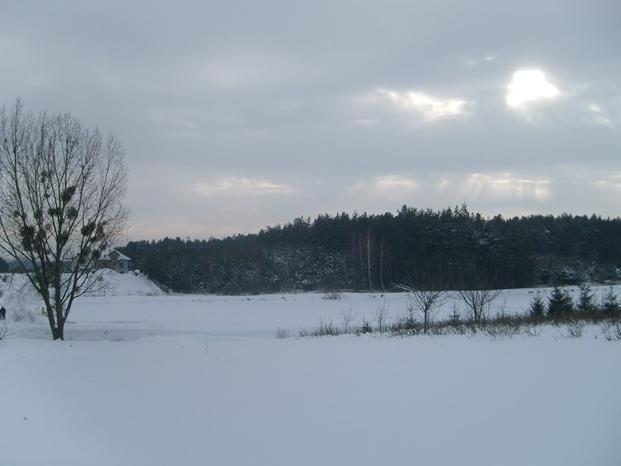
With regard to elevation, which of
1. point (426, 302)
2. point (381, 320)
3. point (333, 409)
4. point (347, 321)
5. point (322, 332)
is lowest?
point (381, 320)

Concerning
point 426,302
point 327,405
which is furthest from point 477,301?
point 327,405

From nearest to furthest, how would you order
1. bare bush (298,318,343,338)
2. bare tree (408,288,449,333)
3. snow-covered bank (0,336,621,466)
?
snow-covered bank (0,336,621,466)
bare bush (298,318,343,338)
bare tree (408,288,449,333)

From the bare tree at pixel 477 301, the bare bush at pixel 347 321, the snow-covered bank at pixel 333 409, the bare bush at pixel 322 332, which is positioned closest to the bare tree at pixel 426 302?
the bare tree at pixel 477 301

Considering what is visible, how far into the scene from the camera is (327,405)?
872cm

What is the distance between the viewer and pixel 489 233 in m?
62.9

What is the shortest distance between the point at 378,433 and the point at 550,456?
2.26 m

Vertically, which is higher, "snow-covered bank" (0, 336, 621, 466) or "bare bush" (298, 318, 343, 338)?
"snow-covered bank" (0, 336, 621, 466)

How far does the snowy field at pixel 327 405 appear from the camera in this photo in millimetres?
6910

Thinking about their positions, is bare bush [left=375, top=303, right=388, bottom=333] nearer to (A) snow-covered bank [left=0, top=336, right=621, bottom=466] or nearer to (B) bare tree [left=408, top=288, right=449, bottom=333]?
(B) bare tree [left=408, top=288, right=449, bottom=333]

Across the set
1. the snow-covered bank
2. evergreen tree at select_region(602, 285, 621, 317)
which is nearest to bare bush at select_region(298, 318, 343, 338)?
the snow-covered bank

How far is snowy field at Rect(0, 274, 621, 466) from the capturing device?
691cm

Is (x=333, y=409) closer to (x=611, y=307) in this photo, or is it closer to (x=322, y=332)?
(x=322, y=332)

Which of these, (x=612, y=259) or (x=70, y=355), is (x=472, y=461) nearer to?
(x=70, y=355)

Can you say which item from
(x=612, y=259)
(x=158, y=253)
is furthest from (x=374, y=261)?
(x=158, y=253)
